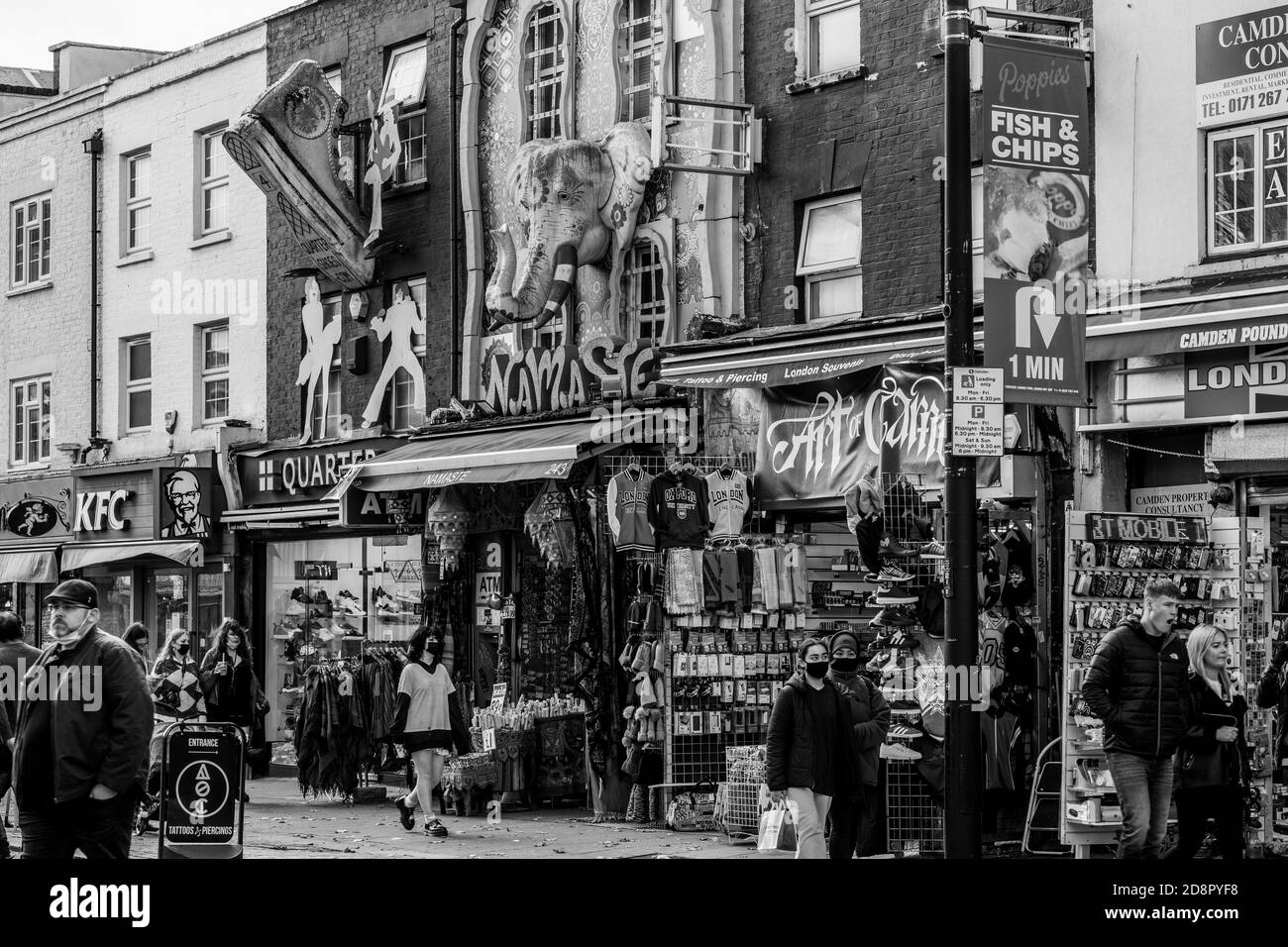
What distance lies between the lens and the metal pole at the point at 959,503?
12.3m

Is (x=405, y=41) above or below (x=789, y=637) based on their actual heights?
above

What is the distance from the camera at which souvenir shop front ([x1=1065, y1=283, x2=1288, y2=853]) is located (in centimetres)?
1442

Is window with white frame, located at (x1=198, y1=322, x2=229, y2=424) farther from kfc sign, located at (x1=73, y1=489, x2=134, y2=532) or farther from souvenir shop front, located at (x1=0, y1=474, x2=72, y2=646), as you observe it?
souvenir shop front, located at (x1=0, y1=474, x2=72, y2=646)

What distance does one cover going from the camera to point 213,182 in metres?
27.9

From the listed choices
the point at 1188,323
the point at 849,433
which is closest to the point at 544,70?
the point at 849,433

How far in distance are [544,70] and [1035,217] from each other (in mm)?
9413

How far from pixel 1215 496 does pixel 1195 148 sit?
2.90 metres

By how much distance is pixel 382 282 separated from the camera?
24.9m

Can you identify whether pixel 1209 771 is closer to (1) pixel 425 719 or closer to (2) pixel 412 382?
(1) pixel 425 719

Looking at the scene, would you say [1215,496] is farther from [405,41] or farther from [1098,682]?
[405,41]

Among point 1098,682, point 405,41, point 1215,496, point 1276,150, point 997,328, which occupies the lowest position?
point 1098,682
